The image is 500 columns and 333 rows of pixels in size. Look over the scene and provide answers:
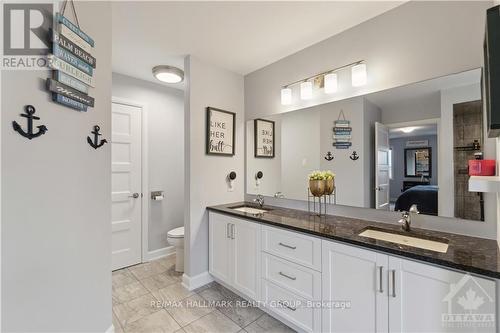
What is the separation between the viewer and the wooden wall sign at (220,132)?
102 inches

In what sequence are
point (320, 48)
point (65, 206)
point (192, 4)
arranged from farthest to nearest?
point (320, 48)
point (192, 4)
point (65, 206)

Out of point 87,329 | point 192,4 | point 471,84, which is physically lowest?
point 87,329

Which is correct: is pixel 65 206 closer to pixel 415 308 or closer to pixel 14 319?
pixel 14 319

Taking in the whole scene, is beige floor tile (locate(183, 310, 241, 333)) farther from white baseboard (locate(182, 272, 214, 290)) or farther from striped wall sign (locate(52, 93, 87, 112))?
striped wall sign (locate(52, 93, 87, 112))

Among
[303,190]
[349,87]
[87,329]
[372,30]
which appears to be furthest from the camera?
[303,190]

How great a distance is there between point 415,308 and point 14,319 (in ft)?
5.97

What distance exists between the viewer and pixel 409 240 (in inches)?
60.7

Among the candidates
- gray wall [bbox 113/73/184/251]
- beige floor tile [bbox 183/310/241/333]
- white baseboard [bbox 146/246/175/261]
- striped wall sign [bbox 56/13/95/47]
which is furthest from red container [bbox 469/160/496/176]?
white baseboard [bbox 146/246/175/261]

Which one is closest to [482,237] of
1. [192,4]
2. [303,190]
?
[303,190]

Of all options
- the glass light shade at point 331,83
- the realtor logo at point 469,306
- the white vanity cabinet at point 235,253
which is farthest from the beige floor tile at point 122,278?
the glass light shade at point 331,83

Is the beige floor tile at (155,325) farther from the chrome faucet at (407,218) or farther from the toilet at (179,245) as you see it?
the chrome faucet at (407,218)

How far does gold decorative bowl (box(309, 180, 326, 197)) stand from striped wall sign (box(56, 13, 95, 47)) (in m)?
1.89

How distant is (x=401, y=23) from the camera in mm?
1693

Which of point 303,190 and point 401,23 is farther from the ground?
point 401,23
